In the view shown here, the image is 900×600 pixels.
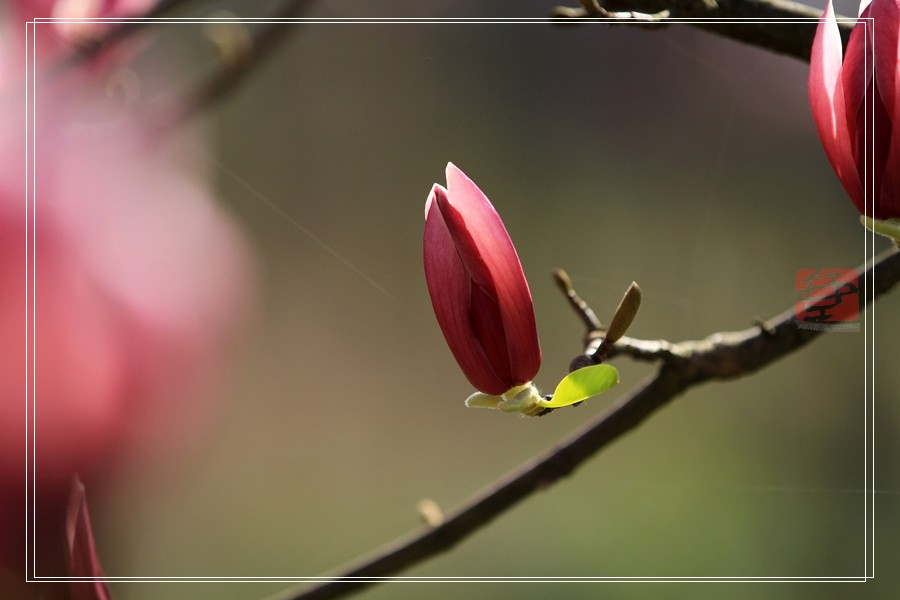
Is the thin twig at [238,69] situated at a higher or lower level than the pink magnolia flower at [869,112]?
higher

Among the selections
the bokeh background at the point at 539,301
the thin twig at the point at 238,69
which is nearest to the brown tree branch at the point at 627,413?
the bokeh background at the point at 539,301

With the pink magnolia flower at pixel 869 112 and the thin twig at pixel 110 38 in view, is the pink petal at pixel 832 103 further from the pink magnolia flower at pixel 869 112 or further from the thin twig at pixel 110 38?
the thin twig at pixel 110 38

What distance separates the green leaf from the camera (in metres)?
0.20

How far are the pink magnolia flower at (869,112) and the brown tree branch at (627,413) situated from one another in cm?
6

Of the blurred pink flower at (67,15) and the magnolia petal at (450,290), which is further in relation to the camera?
the blurred pink flower at (67,15)

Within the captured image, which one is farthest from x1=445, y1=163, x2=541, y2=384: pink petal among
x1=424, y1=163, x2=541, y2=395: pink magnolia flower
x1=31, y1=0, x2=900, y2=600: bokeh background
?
x1=31, y1=0, x2=900, y2=600: bokeh background

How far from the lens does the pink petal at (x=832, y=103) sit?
204 millimetres

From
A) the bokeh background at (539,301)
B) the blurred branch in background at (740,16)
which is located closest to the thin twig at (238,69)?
the bokeh background at (539,301)

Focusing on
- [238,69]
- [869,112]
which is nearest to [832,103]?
[869,112]

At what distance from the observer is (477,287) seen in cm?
19

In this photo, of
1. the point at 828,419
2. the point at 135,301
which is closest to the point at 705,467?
the point at 828,419

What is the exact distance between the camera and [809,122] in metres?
0.32

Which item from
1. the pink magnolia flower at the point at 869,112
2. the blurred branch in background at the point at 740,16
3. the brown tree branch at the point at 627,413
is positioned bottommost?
the brown tree branch at the point at 627,413

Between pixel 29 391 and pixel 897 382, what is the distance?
0.40 m
